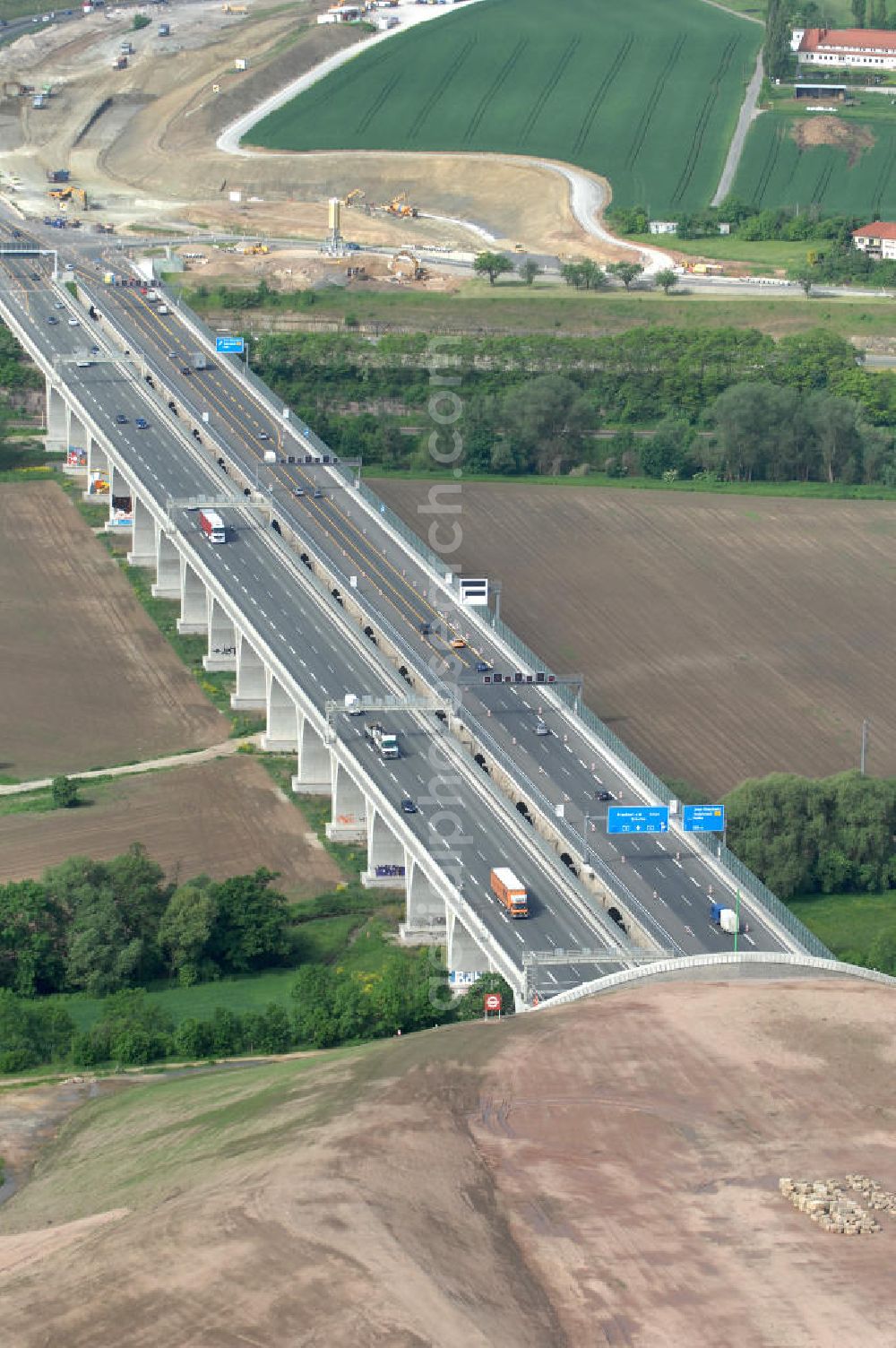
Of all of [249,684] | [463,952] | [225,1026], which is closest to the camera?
[225,1026]

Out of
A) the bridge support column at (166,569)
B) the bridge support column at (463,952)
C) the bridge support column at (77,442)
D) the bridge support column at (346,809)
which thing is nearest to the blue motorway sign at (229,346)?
the bridge support column at (77,442)

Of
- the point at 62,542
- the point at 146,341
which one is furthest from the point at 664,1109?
the point at 146,341

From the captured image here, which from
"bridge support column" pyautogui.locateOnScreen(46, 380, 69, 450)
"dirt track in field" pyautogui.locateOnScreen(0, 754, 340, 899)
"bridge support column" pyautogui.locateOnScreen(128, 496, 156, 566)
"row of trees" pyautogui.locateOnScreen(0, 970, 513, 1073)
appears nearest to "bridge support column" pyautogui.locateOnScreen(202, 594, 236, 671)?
"dirt track in field" pyautogui.locateOnScreen(0, 754, 340, 899)

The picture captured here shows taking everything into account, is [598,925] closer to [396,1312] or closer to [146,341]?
[396,1312]

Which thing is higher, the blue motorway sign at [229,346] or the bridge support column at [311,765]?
the blue motorway sign at [229,346]

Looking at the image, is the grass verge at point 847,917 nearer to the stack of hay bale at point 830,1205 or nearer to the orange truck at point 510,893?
the orange truck at point 510,893

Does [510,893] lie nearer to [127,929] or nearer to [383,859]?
[383,859]

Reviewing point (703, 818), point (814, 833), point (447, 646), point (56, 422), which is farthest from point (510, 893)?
point (56, 422)
